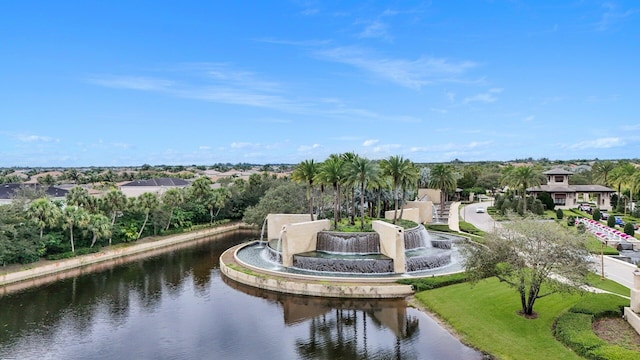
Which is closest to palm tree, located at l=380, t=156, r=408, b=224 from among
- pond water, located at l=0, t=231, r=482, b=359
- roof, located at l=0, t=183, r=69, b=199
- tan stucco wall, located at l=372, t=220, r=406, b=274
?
tan stucco wall, located at l=372, t=220, r=406, b=274

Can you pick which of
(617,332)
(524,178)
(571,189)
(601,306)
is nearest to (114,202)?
(601,306)

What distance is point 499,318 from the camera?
21734mm

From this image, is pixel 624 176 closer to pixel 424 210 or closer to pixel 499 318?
pixel 424 210

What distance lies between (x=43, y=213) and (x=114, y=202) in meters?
8.43

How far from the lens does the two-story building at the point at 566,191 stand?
64.9 m

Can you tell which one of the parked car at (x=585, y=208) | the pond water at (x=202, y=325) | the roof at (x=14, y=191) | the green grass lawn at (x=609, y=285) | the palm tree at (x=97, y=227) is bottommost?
the pond water at (x=202, y=325)

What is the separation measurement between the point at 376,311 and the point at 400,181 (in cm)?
1644

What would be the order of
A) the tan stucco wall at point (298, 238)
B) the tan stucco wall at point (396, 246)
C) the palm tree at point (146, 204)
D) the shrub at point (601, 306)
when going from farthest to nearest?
the palm tree at point (146, 204) < the tan stucco wall at point (298, 238) < the tan stucco wall at point (396, 246) < the shrub at point (601, 306)

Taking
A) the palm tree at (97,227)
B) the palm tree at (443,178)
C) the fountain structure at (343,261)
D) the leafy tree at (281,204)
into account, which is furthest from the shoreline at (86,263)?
the palm tree at (443,178)

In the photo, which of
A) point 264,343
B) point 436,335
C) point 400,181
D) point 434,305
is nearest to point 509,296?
point 434,305

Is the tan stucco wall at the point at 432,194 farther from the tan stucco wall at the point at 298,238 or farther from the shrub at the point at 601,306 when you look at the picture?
the shrub at the point at 601,306

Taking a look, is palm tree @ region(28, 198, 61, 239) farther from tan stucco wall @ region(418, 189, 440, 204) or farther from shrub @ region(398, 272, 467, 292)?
tan stucco wall @ region(418, 189, 440, 204)

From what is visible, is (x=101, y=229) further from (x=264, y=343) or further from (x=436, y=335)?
(x=436, y=335)

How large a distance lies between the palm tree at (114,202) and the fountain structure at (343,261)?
15.4 metres
